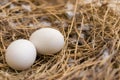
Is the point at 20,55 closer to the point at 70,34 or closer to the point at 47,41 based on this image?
the point at 47,41

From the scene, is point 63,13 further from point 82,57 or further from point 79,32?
point 82,57

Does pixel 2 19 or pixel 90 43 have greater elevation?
pixel 2 19

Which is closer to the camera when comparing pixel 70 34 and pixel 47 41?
pixel 47 41

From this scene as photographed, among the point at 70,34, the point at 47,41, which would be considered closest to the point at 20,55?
the point at 47,41

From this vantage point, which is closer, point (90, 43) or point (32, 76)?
point (32, 76)

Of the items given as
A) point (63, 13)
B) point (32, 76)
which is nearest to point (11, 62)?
point (32, 76)
